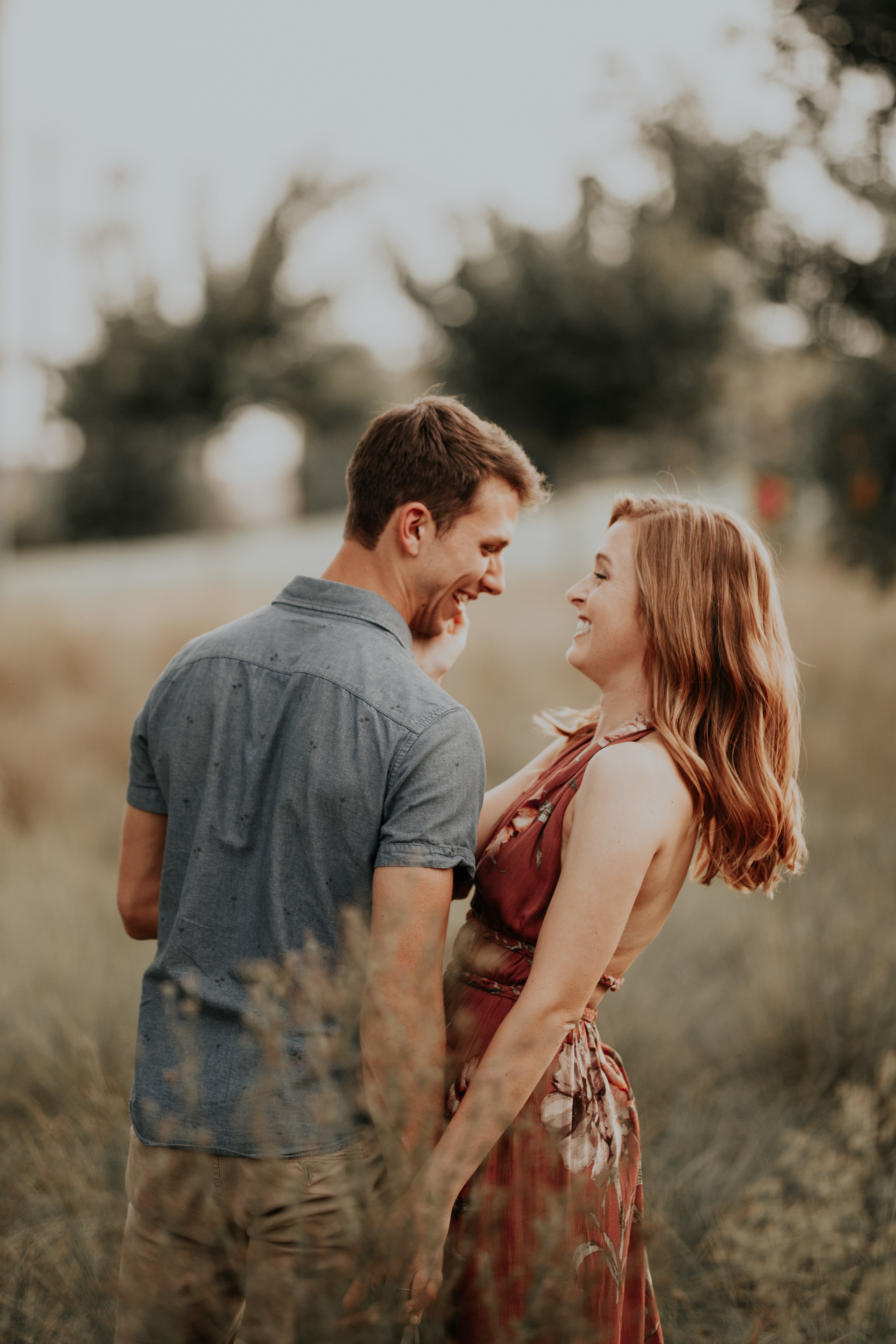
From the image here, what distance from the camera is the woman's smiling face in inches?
80.2

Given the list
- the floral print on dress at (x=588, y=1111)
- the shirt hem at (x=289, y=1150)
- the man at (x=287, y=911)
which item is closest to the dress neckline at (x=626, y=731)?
the man at (x=287, y=911)

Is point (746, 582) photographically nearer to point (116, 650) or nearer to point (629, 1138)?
point (629, 1138)

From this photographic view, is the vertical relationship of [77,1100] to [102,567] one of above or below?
below

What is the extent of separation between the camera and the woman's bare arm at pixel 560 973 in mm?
1717

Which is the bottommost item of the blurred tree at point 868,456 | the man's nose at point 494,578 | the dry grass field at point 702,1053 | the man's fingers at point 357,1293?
the dry grass field at point 702,1053

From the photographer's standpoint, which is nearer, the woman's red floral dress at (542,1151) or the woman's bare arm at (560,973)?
the woman's bare arm at (560,973)

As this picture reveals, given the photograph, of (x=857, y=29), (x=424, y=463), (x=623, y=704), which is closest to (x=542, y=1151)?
(x=623, y=704)

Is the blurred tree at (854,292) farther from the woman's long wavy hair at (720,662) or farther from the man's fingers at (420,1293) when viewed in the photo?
the man's fingers at (420,1293)

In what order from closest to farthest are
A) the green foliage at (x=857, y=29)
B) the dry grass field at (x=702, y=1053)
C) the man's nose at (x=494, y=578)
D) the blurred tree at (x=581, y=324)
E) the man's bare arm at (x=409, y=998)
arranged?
the man's bare arm at (x=409, y=998), the man's nose at (x=494, y=578), the dry grass field at (x=702, y=1053), the green foliage at (x=857, y=29), the blurred tree at (x=581, y=324)

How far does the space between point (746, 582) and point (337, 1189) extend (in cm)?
126

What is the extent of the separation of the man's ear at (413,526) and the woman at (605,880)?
34 cm

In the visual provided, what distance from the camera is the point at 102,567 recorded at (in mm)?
20297

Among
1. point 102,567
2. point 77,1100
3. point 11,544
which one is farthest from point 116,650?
point 11,544

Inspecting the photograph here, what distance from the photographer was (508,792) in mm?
2342
